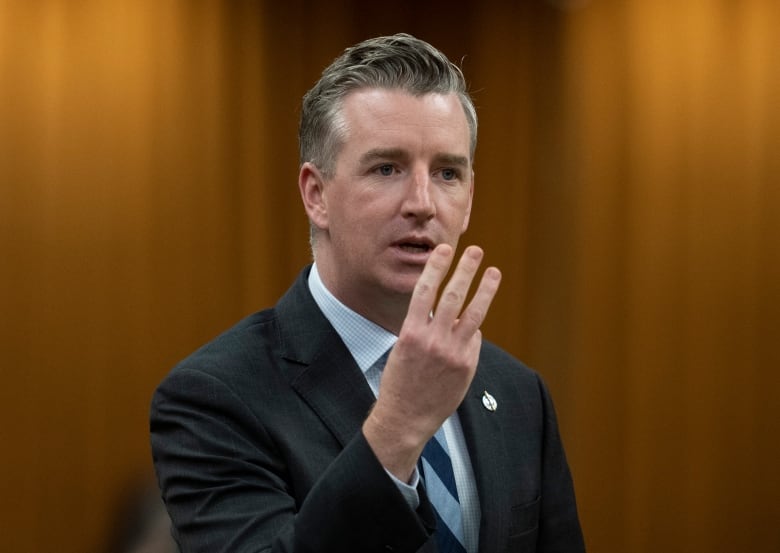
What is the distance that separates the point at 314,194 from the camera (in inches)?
70.4

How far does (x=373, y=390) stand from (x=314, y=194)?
1.13 ft

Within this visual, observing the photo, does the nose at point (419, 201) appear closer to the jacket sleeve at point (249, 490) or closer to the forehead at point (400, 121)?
the forehead at point (400, 121)

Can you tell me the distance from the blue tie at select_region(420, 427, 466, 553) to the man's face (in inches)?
9.9

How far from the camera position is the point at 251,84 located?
10.9ft

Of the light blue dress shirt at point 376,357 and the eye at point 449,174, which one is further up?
the eye at point 449,174

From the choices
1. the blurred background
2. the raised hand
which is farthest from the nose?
the blurred background

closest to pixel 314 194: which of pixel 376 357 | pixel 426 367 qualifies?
pixel 376 357

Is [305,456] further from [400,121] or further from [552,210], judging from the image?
[552,210]

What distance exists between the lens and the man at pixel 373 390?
50.9 inches

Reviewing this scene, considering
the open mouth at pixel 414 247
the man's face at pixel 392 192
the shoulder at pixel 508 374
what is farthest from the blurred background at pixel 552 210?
the open mouth at pixel 414 247

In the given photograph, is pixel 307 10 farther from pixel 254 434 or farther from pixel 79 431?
pixel 254 434

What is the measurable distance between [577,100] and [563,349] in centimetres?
78

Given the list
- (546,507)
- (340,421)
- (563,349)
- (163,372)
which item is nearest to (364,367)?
(340,421)

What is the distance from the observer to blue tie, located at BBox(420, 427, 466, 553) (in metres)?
1.62
